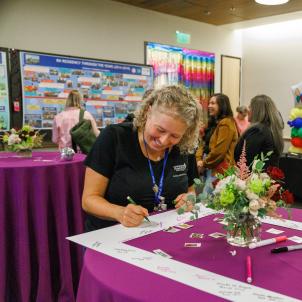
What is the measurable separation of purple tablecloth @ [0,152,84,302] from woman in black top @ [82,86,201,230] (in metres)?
0.79

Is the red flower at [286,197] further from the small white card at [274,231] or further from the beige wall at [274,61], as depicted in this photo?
the beige wall at [274,61]

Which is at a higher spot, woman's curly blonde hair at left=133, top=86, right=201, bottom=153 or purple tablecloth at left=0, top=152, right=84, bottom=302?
woman's curly blonde hair at left=133, top=86, right=201, bottom=153

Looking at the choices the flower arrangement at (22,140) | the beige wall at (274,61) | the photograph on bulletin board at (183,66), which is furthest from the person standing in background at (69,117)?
the beige wall at (274,61)

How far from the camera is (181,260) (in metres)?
1.18

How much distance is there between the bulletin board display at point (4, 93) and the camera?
15.4 ft

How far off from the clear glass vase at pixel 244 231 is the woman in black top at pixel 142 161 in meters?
0.33

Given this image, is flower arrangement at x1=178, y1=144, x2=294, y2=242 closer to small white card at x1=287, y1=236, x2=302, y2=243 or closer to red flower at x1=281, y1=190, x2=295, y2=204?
red flower at x1=281, y1=190, x2=295, y2=204

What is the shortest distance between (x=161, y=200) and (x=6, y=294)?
50.9 inches

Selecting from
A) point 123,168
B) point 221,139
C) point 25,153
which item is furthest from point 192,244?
point 221,139

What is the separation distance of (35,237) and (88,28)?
391 cm

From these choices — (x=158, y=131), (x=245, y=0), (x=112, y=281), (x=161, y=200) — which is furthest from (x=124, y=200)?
(x=245, y=0)

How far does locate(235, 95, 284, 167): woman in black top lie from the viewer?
10.4 feet

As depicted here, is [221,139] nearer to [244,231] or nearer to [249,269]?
[244,231]
